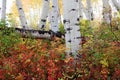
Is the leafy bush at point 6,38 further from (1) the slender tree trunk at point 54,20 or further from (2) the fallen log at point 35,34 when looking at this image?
(1) the slender tree trunk at point 54,20

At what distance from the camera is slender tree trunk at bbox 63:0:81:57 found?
24.8 ft

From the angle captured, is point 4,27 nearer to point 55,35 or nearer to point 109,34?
point 55,35

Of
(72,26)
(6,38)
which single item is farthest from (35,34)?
(72,26)

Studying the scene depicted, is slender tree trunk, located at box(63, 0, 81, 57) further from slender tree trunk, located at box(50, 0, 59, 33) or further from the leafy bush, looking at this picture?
slender tree trunk, located at box(50, 0, 59, 33)

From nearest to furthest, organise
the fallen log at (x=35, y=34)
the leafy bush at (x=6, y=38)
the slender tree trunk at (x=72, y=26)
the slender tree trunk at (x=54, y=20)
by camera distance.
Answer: the slender tree trunk at (x=72, y=26) → the leafy bush at (x=6, y=38) → the fallen log at (x=35, y=34) → the slender tree trunk at (x=54, y=20)

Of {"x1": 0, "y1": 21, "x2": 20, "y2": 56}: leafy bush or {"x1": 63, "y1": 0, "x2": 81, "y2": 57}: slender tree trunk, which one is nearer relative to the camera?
{"x1": 63, "y1": 0, "x2": 81, "y2": 57}: slender tree trunk

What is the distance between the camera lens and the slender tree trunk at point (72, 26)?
297 inches

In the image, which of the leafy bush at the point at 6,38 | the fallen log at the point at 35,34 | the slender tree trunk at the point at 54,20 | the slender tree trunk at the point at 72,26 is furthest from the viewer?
the slender tree trunk at the point at 54,20

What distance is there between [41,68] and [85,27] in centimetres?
511

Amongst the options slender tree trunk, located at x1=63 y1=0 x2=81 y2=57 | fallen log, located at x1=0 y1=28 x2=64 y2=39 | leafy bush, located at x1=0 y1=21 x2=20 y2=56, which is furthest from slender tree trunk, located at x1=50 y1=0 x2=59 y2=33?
slender tree trunk, located at x1=63 y1=0 x2=81 y2=57

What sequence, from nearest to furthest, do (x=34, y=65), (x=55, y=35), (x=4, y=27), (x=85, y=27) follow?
1. (x=34, y=65)
2. (x=4, y=27)
3. (x=55, y=35)
4. (x=85, y=27)

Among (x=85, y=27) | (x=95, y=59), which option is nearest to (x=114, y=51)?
(x=95, y=59)

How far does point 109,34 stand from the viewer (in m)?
9.68

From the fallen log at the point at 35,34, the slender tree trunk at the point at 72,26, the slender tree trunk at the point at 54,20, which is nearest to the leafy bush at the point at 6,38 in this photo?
the fallen log at the point at 35,34
